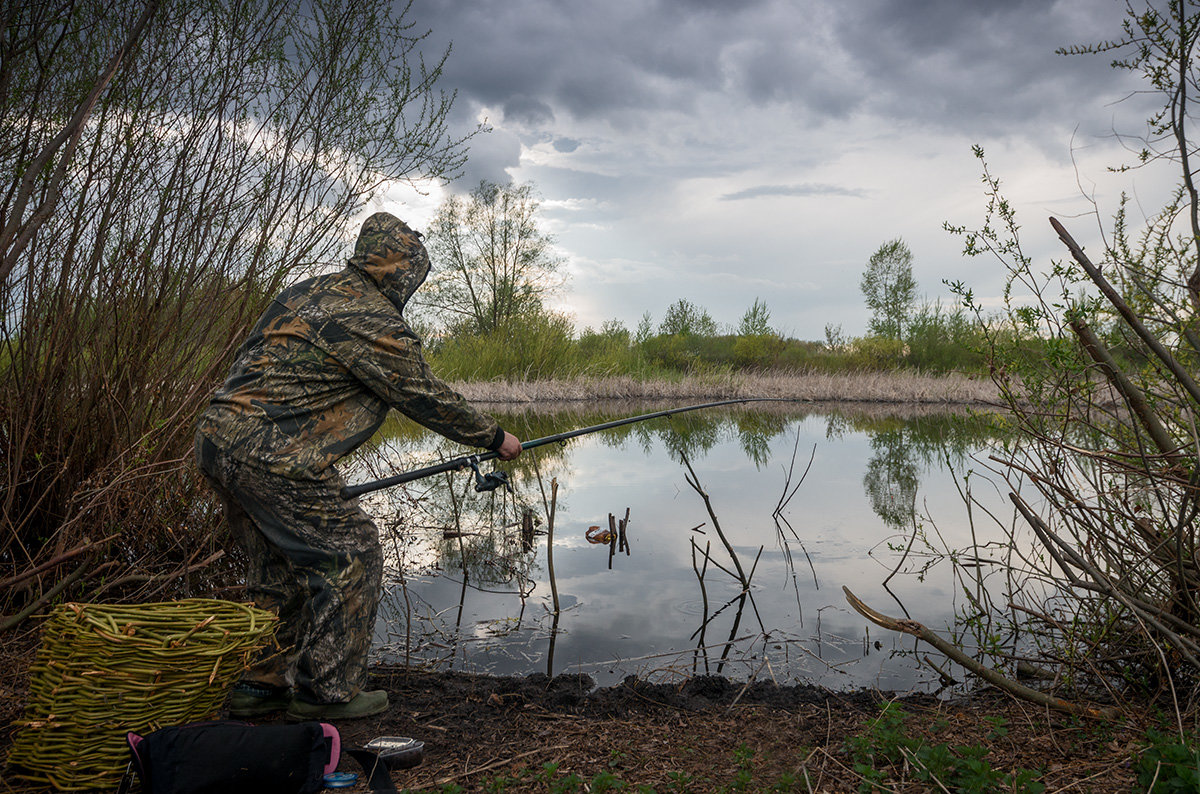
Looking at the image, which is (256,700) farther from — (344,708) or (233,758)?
(233,758)

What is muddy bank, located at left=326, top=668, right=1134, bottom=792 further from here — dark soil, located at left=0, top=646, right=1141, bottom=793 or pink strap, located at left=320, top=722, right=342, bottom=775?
pink strap, located at left=320, top=722, right=342, bottom=775

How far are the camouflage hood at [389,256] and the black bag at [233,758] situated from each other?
6.14 feet

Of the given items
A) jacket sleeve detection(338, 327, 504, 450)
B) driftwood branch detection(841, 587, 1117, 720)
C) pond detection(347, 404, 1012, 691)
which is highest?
jacket sleeve detection(338, 327, 504, 450)

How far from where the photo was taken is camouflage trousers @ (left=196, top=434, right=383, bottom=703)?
10.7 feet

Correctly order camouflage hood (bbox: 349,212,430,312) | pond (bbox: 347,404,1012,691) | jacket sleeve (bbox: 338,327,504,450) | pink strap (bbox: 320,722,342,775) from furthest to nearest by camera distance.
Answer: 1. pond (bbox: 347,404,1012,691)
2. camouflage hood (bbox: 349,212,430,312)
3. jacket sleeve (bbox: 338,327,504,450)
4. pink strap (bbox: 320,722,342,775)

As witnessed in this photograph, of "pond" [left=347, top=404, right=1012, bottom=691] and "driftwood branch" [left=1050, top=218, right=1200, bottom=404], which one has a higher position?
"driftwood branch" [left=1050, top=218, right=1200, bottom=404]

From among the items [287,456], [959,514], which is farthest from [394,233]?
[959,514]

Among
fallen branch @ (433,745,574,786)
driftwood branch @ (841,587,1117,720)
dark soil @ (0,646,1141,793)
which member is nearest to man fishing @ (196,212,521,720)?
dark soil @ (0,646,1141,793)

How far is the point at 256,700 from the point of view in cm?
358

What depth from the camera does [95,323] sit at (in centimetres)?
432

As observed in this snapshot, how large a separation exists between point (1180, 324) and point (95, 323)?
5.42m

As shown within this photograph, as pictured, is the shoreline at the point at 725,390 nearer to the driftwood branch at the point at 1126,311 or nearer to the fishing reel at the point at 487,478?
the fishing reel at the point at 487,478

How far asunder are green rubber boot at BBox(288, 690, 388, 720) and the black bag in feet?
2.26

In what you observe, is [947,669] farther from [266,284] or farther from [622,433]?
[622,433]
